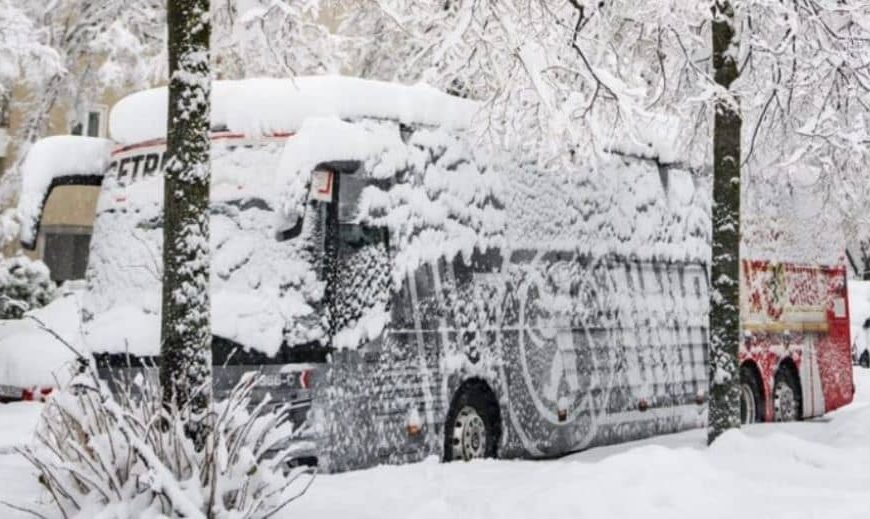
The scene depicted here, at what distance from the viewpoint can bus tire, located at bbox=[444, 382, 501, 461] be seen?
457 inches

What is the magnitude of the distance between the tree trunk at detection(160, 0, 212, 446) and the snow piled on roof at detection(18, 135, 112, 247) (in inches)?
173

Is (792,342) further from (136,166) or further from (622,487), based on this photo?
(622,487)

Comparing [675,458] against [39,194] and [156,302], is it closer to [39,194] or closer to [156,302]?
[156,302]

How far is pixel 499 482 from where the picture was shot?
9469mm

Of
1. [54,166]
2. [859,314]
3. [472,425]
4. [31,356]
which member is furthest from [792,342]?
[859,314]

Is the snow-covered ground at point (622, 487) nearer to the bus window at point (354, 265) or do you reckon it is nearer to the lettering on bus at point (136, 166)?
the bus window at point (354, 265)

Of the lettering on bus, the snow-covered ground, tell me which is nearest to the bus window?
the snow-covered ground

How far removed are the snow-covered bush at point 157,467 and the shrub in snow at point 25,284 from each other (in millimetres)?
17557

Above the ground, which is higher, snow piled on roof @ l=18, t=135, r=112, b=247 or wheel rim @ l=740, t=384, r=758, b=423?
snow piled on roof @ l=18, t=135, r=112, b=247

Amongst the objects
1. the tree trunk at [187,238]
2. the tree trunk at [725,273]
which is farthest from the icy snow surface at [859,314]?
the tree trunk at [187,238]

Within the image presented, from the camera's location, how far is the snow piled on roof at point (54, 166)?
11.5 meters

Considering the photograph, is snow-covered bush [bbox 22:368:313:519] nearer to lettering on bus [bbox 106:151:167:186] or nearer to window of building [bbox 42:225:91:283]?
lettering on bus [bbox 106:151:167:186]

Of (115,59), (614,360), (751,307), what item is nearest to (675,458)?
(614,360)

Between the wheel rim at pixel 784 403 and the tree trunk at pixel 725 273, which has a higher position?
the tree trunk at pixel 725 273
